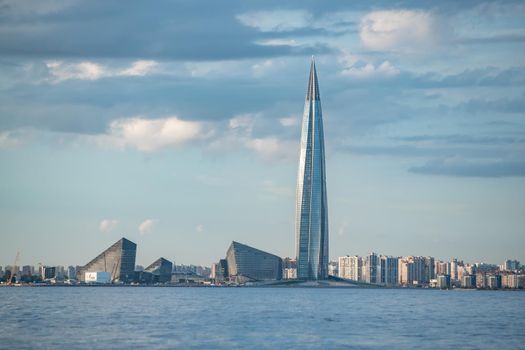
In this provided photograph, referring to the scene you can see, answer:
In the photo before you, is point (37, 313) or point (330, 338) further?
point (37, 313)

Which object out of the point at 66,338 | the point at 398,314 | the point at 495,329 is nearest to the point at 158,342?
the point at 66,338

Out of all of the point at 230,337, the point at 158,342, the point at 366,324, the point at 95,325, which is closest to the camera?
the point at 158,342

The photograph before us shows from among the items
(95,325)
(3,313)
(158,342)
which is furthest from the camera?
(3,313)

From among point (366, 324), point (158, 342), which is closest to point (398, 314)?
point (366, 324)

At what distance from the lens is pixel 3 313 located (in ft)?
375

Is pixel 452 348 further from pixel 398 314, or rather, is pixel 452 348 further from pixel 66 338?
pixel 398 314

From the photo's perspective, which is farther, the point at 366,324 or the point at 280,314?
the point at 280,314

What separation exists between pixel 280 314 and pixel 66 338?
42.9 meters

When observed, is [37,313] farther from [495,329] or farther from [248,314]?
[495,329]

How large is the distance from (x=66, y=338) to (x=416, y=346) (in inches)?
1086

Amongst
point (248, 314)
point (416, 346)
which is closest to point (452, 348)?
point (416, 346)

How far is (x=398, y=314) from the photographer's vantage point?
12556 centimetres

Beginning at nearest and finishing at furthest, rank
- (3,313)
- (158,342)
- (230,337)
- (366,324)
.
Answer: (158,342), (230,337), (366,324), (3,313)

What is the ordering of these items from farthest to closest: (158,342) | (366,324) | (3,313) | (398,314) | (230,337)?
(398,314)
(3,313)
(366,324)
(230,337)
(158,342)
